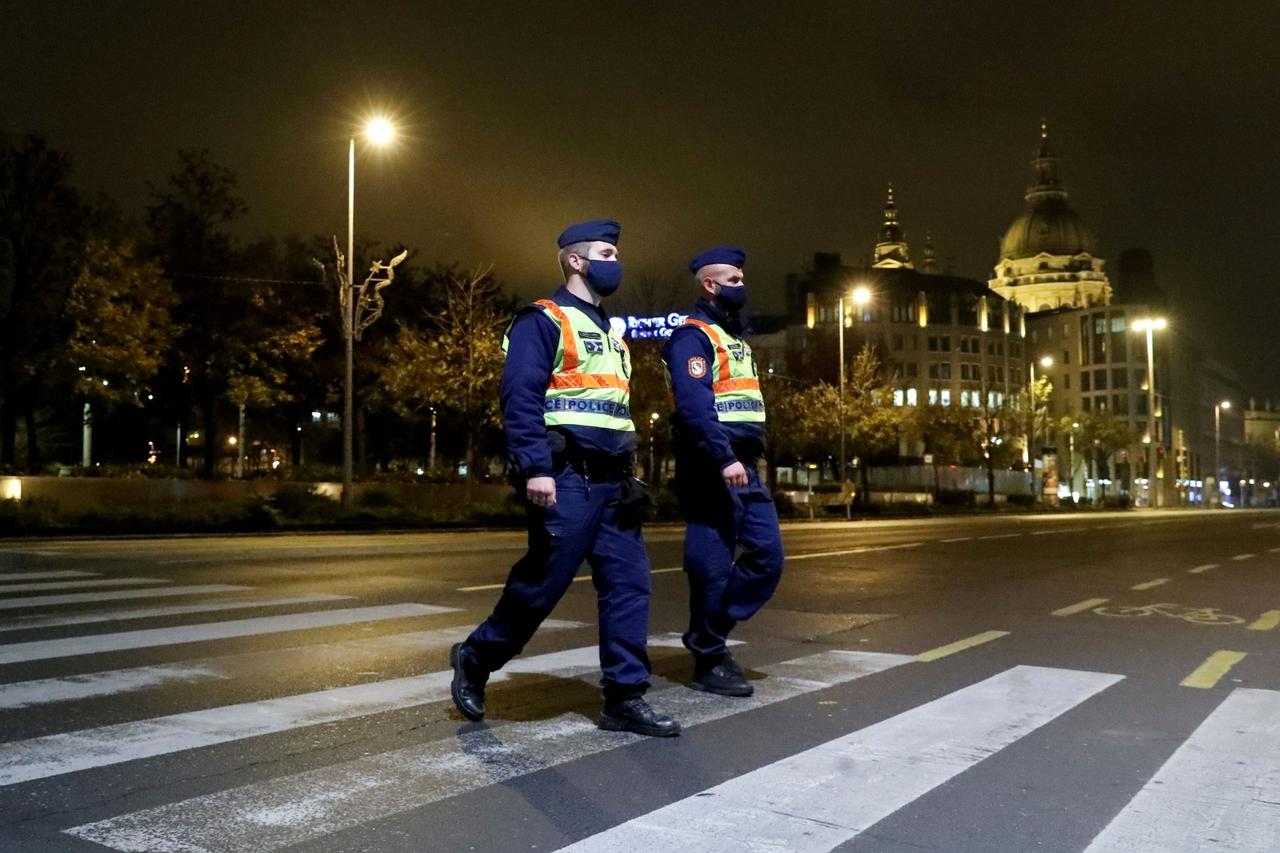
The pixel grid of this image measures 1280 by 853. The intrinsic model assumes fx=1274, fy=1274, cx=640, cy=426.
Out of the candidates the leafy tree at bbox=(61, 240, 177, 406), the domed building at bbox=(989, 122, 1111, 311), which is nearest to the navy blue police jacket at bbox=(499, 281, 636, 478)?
the leafy tree at bbox=(61, 240, 177, 406)

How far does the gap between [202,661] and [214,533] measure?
1674cm

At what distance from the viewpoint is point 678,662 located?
22.6 ft

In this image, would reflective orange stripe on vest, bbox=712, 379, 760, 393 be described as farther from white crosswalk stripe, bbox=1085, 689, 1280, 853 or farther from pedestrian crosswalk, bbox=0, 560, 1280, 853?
white crosswalk stripe, bbox=1085, 689, 1280, 853

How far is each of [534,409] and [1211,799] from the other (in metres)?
2.68

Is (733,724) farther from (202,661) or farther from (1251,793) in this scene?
(202,661)

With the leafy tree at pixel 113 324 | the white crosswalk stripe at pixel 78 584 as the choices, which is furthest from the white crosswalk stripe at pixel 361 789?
the leafy tree at pixel 113 324

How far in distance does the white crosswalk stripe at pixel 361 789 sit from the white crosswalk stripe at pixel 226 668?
1837 mm

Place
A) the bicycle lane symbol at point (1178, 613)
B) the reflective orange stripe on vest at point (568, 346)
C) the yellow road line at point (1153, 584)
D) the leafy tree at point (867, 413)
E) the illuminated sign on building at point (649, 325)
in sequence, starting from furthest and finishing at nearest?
1. the leafy tree at point (867, 413)
2. the illuminated sign on building at point (649, 325)
3. the yellow road line at point (1153, 584)
4. the bicycle lane symbol at point (1178, 613)
5. the reflective orange stripe on vest at point (568, 346)

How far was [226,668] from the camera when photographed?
6.38 m

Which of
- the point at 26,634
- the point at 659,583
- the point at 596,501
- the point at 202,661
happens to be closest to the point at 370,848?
the point at 596,501

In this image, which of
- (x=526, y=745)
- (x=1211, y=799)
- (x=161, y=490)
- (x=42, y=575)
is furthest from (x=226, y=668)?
(x=161, y=490)

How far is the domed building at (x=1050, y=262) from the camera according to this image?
6614 inches

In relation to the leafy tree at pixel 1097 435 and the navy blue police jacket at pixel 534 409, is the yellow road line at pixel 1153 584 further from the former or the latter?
the leafy tree at pixel 1097 435

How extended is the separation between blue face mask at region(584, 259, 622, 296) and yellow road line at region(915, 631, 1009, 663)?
3.13 meters
